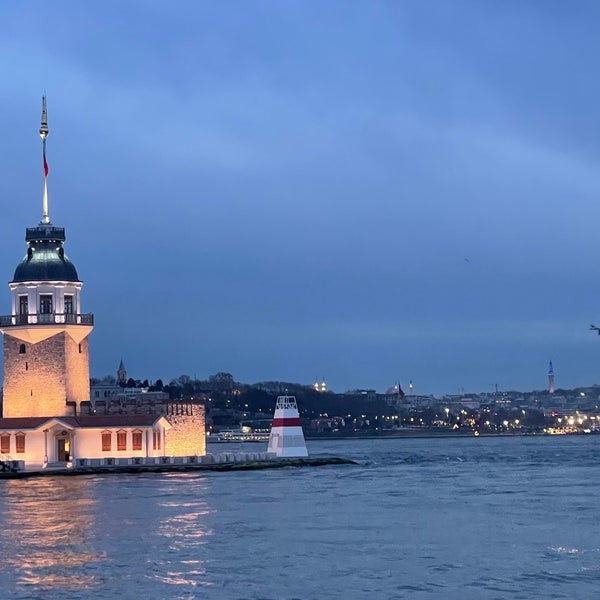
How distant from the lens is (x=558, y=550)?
118 ft

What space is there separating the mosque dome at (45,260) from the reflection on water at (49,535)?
556 inches

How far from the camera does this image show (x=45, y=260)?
71.0 meters

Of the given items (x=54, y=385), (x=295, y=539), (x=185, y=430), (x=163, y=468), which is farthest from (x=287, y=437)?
(x=295, y=539)

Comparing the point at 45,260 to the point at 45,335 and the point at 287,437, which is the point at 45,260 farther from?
the point at 287,437

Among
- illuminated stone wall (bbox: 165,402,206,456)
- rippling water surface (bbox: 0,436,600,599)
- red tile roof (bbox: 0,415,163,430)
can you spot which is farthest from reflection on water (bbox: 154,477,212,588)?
illuminated stone wall (bbox: 165,402,206,456)

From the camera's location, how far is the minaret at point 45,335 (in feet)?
229

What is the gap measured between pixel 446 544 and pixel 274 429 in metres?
38.4

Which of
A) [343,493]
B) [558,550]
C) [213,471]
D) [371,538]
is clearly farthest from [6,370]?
[558,550]

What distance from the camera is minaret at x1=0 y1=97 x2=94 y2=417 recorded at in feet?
229

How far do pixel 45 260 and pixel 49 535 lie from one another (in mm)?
32603

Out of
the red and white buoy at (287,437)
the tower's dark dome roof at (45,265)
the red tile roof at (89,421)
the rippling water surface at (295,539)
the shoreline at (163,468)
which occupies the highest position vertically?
the tower's dark dome roof at (45,265)

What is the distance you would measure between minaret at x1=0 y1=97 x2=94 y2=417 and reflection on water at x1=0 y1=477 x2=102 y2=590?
36.4 feet

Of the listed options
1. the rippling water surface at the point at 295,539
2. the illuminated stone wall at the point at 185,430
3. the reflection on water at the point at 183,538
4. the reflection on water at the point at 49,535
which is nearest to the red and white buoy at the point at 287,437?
the illuminated stone wall at the point at 185,430

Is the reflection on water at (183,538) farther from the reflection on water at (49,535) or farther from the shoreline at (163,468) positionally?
the shoreline at (163,468)
